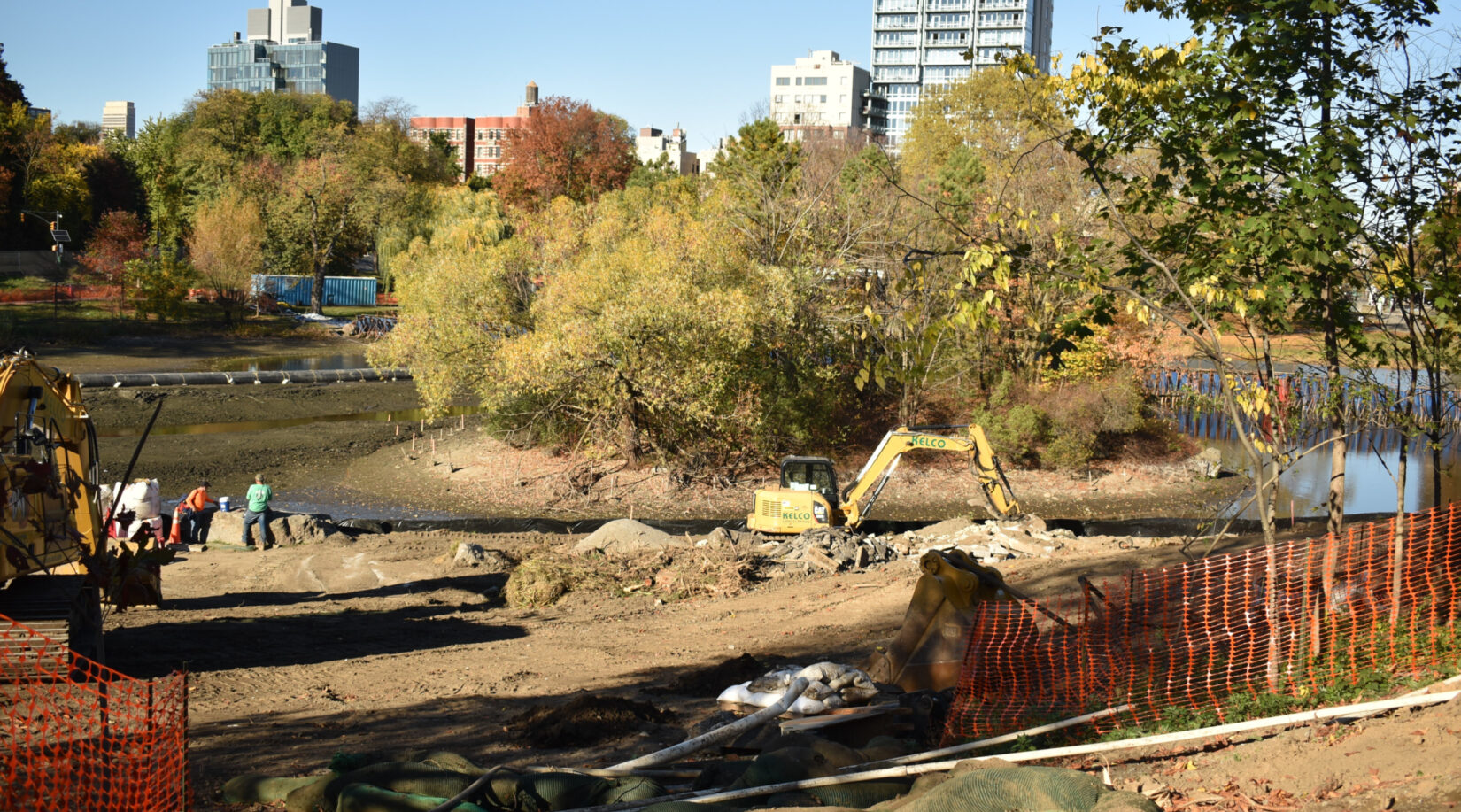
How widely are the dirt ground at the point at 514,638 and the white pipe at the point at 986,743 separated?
1.71 feet

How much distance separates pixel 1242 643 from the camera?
8.55m

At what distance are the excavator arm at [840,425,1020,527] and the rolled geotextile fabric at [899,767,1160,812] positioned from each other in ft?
47.4

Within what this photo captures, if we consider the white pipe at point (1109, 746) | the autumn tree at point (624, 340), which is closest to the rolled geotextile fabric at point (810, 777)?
the white pipe at point (1109, 746)

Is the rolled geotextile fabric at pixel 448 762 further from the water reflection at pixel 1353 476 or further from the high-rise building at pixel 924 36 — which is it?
the high-rise building at pixel 924 36

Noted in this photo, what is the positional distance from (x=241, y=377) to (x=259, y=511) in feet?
91.8

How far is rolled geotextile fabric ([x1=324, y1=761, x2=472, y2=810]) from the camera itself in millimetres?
6730

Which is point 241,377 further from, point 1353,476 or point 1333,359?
point 1333,359

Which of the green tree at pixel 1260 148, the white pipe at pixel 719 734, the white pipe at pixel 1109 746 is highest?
the green tree at pixel 1260 148

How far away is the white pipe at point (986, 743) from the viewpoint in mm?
7280

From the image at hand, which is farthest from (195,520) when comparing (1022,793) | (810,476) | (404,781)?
(1022,793)

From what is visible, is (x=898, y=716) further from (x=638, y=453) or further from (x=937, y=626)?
(x=638, y=453)

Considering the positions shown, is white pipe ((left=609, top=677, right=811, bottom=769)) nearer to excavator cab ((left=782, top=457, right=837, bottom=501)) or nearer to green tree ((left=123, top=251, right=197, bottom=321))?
excavator cab ((left=782, top=457, right=837, bottom=501))

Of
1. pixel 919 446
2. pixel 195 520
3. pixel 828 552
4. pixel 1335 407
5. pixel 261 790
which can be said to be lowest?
pixel 195 520

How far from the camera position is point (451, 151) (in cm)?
10150
